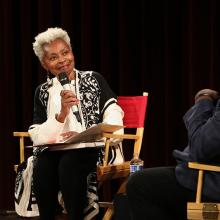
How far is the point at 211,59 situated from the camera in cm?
360

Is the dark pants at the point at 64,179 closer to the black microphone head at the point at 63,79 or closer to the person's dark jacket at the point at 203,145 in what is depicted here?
the black microphone head at the point at 63,79

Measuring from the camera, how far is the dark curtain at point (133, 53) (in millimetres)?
3623

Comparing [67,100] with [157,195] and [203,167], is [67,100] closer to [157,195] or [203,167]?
[157,195]

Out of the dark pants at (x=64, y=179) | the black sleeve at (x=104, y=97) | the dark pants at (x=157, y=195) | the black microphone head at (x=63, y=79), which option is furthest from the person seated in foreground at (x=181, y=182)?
the black sleeve at (x=104, y=97)

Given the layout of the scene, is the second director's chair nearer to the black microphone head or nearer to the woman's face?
the black microphone head

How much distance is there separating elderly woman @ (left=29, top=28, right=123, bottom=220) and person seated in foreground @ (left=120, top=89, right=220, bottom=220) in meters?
0.55

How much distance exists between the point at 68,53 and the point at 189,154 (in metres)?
1.23

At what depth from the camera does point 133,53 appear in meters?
3.82

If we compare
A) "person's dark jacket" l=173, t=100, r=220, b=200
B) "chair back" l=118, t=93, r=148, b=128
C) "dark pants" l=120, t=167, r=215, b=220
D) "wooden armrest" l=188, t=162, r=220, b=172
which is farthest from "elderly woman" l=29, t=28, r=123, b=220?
"wooden armrest" l=188, t=162, r=220, b=172

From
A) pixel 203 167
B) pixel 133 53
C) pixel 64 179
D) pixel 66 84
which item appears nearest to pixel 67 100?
pixel 66 84

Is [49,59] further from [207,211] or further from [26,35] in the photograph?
[207,211]

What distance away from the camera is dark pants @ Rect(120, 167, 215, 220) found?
6.72 feet

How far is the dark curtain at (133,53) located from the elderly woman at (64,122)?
0.80m

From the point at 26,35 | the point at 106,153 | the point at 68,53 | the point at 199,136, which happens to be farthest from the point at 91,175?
the point at 26,35
